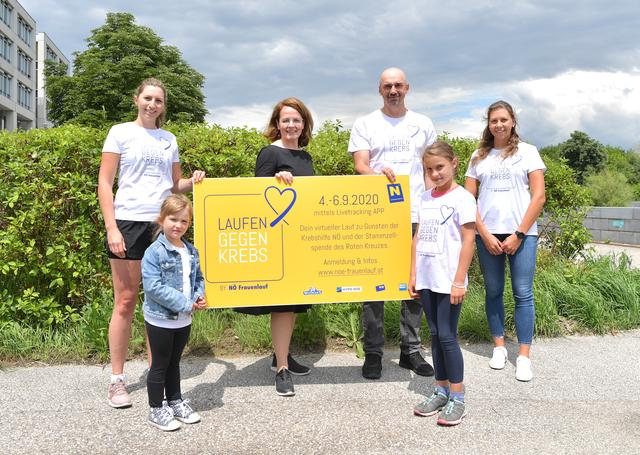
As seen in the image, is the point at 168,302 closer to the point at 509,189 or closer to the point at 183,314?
the point at 183,314

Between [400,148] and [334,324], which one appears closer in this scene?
[400,148]

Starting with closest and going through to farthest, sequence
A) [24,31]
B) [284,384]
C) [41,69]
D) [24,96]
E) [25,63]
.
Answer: [284,384]
[24,96]
[24,31]
[25,63]
[41,69]

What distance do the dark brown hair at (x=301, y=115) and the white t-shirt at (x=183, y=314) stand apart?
1190 millimetres

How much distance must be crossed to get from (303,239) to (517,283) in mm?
1742

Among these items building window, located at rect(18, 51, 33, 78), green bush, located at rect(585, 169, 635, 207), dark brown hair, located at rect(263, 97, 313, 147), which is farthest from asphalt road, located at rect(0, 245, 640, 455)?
building window, located at rect(18, 51, 33, 78)

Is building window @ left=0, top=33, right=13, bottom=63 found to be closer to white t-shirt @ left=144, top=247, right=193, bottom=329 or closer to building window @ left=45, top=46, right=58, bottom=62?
building window @ left=45, top=46, right=58, bottom=62

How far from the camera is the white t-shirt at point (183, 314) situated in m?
3.22

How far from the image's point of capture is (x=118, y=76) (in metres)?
31.7

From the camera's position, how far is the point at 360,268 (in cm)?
395

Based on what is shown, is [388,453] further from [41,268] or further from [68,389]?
[41,268]

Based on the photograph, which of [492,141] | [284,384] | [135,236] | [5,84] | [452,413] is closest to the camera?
[452,413]

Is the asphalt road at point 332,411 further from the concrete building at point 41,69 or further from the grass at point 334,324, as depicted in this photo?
the concrete building at point 41,69

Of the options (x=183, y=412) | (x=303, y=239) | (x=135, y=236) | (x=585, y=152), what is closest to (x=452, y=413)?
(x=303, y=239)

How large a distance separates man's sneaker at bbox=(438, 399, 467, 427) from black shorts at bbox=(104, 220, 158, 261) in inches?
85.9
